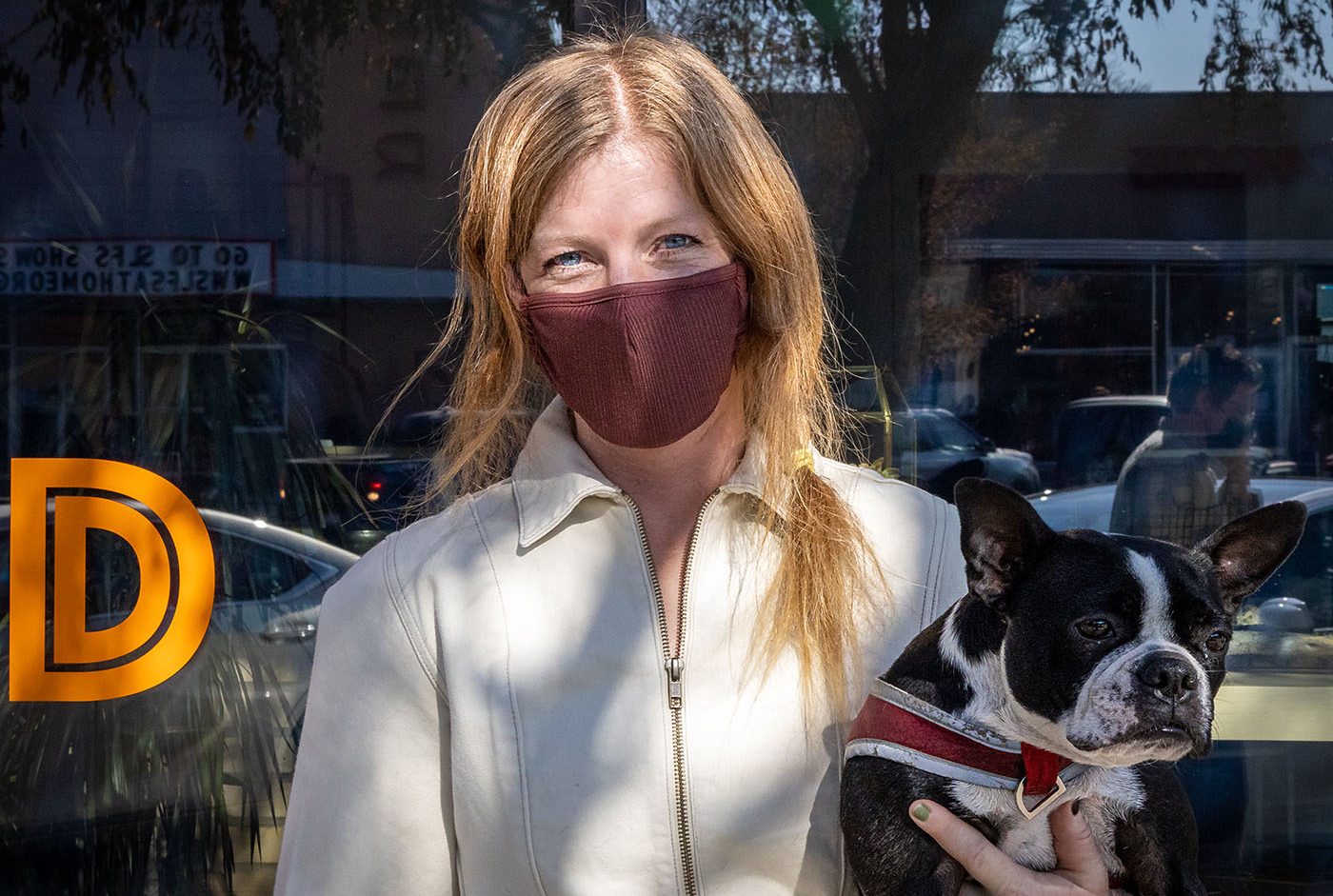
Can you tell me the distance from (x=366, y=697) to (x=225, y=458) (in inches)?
85.8

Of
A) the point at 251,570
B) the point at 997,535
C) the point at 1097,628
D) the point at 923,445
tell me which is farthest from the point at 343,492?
the point at 1097,628

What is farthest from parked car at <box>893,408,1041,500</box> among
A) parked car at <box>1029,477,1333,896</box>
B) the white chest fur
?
the white chest fur

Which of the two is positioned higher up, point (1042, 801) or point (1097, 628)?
point (1097, 628)

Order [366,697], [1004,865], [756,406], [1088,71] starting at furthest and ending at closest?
[1088,71] < [756,406] < [366,697] < [1004,865]

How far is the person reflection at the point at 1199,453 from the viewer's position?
337 cm

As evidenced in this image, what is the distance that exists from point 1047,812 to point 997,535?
11.0 inches

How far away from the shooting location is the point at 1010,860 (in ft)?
4.20

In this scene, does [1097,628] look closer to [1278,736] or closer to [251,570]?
[1278,736]

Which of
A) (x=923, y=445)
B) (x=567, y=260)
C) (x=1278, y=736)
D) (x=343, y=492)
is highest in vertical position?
(x=567, y=260)

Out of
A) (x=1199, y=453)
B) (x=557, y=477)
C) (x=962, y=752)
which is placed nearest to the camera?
(x=962, y=752)

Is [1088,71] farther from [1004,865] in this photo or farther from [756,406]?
[1004,865]

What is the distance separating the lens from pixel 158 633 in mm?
3471

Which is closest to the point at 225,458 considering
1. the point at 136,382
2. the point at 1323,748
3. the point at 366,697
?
the point at 136,382

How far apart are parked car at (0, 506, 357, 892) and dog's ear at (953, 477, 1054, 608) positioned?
8.33 feet
